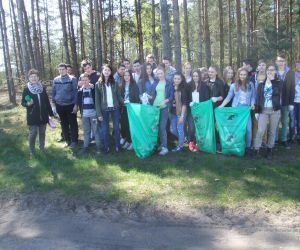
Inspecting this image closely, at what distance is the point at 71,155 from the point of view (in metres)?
8.69

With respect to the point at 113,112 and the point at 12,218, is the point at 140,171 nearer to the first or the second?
the point at 113,112

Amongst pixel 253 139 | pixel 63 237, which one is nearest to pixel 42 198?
pixel 63 237

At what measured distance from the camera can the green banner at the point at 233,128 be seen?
788 centimetres

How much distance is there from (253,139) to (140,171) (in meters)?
2.72

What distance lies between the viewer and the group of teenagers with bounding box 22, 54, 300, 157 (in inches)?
311

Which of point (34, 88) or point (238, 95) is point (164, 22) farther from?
point (34, 88)

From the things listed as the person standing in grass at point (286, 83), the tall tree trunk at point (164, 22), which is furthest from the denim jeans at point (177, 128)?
the tall tree trunk at point (164, 22)

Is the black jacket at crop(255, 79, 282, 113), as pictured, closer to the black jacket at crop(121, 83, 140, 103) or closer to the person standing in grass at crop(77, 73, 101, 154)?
the black jacket at crop(121, 83, 140, 103)

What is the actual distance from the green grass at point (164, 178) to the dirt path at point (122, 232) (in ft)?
1.83

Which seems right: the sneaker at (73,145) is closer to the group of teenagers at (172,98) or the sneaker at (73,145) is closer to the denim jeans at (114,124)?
the group of teenagers at (172,98)

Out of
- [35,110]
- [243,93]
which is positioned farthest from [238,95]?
[35,110]

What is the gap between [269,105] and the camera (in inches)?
297

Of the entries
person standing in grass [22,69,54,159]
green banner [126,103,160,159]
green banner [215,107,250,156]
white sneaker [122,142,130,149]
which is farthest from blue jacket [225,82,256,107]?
person standing in grass [22,69,54,159]

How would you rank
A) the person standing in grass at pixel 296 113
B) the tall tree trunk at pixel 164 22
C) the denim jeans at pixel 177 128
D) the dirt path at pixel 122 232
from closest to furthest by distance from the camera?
the dirt path at pixel 122 232 → the denim jeans at pixel 177 128 → the person standing in grass at pixel 296 113 → the tall tree trunk at pixel 164 22
